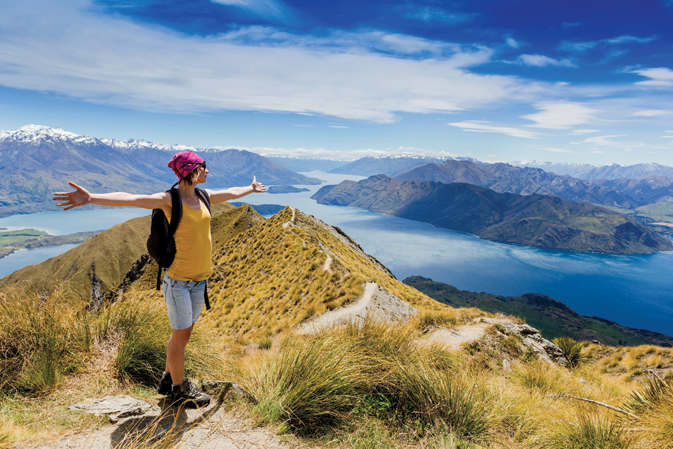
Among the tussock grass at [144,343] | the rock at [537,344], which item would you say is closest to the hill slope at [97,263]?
the rock at [537,344]

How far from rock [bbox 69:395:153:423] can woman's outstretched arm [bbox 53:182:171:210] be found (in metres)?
2.40

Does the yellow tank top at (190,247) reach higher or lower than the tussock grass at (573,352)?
higher

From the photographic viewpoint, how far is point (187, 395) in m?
4.11

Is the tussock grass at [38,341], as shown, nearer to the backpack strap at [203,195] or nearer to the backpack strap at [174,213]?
the backpack strap at [174,213]

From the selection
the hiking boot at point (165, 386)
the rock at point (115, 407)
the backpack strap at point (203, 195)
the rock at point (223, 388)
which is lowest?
the rock at point (223, 388)

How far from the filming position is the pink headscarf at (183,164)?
13.0ft

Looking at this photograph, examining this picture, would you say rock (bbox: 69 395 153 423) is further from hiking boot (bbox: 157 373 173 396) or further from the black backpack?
the black backpack

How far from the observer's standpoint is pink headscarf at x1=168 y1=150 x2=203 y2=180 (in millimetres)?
3975

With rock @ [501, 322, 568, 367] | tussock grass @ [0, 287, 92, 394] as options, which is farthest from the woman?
rock @ [501, 322, 568, 367]

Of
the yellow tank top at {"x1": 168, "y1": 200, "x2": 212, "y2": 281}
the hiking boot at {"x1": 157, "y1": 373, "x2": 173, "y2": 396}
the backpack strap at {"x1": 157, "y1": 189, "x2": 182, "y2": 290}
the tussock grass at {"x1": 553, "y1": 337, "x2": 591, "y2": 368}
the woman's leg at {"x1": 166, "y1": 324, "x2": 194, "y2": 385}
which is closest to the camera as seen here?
the backpack strap at {"x1": 157, "y1": 189, "x2": 182, "y2": 290}

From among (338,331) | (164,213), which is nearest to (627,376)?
(338,331)

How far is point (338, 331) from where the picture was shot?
5.79m

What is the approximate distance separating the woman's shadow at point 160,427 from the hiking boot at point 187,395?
0.29 feet

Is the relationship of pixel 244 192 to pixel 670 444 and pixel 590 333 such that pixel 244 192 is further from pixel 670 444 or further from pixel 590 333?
pixel 590 333
